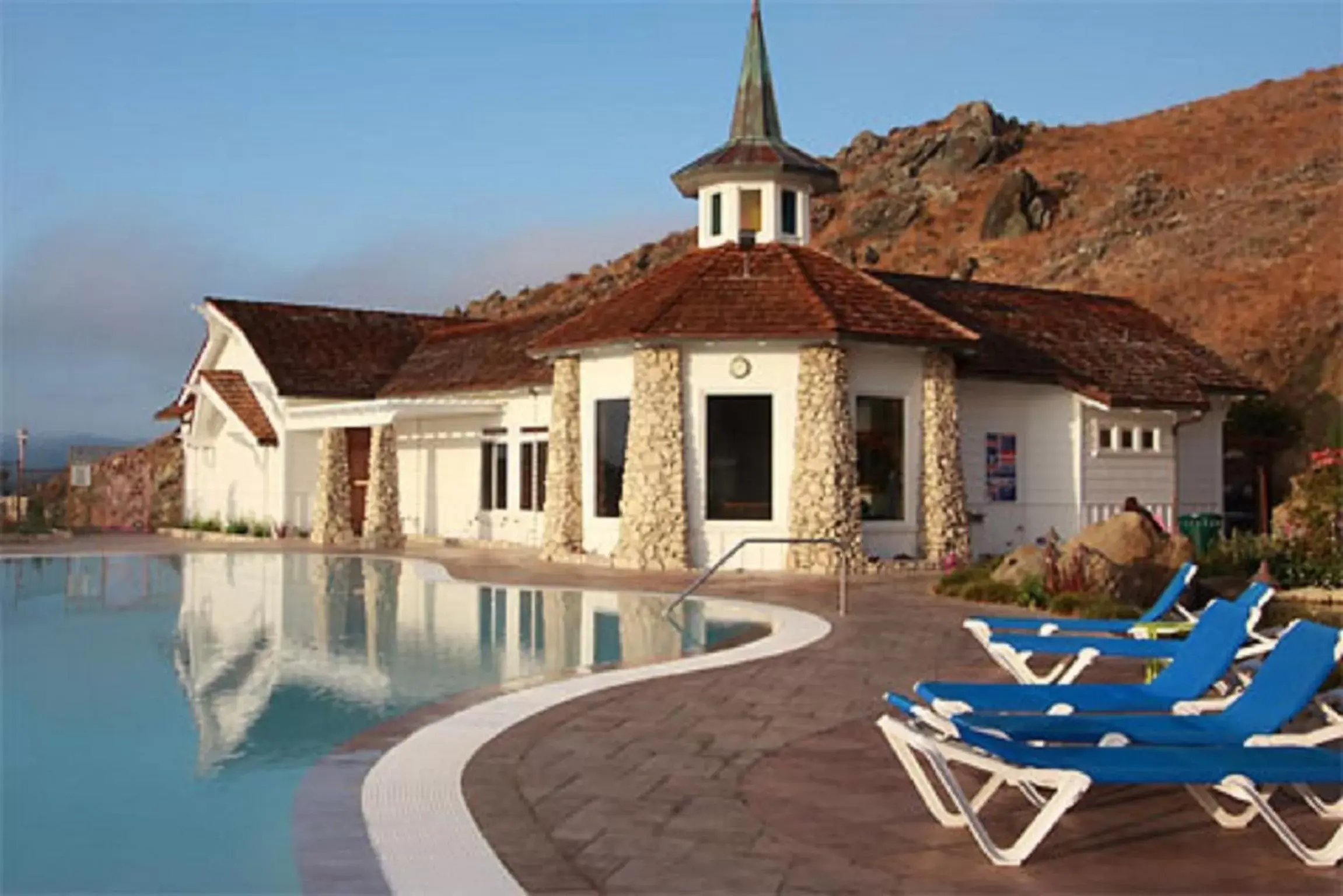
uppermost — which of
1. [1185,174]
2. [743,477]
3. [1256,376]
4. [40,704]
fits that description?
[1185,174]

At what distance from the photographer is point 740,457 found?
65.3 feet

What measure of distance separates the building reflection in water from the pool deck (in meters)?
0.88

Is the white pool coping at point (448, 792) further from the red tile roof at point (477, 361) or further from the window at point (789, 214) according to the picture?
the red tile roof at point (477, 361)

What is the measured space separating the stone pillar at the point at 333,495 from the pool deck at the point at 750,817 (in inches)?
746

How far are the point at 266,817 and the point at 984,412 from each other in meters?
17.7

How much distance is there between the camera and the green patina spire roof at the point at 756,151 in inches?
880

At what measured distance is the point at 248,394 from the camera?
1168 inches

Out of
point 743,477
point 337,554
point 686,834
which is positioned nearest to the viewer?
point 686,834

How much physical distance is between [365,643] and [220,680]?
2.33 m

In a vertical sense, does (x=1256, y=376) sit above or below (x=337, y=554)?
above

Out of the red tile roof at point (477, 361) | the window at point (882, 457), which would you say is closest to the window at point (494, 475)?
the red tile roof at point (477, 361)

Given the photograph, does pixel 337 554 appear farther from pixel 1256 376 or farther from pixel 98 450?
pixel 1256 376

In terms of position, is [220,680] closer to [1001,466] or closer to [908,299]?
[908,299]

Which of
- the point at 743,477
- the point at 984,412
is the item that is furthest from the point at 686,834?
the point at 984,412
